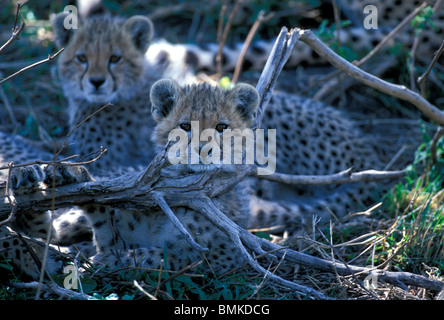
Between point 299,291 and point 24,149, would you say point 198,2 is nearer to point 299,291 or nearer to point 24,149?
point 24,149

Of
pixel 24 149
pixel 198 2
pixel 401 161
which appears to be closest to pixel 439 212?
pixel 401 161

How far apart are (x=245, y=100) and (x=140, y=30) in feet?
6.56

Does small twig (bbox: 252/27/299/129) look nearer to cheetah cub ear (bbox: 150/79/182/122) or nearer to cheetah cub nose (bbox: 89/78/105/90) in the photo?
cheetah cub ear (bbox: 150/79/182/122)

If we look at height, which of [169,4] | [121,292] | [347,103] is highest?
[169,4]

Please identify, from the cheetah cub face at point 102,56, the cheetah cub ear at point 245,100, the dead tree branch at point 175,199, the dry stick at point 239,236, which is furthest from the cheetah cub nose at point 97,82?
the dry stick at point 239,236

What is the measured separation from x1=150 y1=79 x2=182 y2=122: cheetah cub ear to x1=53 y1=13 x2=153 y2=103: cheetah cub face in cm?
143

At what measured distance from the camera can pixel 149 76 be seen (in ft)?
17.3

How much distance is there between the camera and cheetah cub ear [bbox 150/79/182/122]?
140 inches

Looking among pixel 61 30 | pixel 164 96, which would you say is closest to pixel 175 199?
pixel 164 96

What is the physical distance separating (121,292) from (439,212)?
2.21m

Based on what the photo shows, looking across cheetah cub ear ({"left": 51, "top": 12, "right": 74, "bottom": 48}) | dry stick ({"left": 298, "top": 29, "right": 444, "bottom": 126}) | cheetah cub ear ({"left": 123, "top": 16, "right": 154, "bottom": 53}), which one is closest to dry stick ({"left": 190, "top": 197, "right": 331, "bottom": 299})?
dry stick ({"left": 298, "top": 29, "right": 444, "bottom": 126})

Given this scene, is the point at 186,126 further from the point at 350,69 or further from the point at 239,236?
the point at 350,69

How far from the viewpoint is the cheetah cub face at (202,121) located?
3.31 meters
